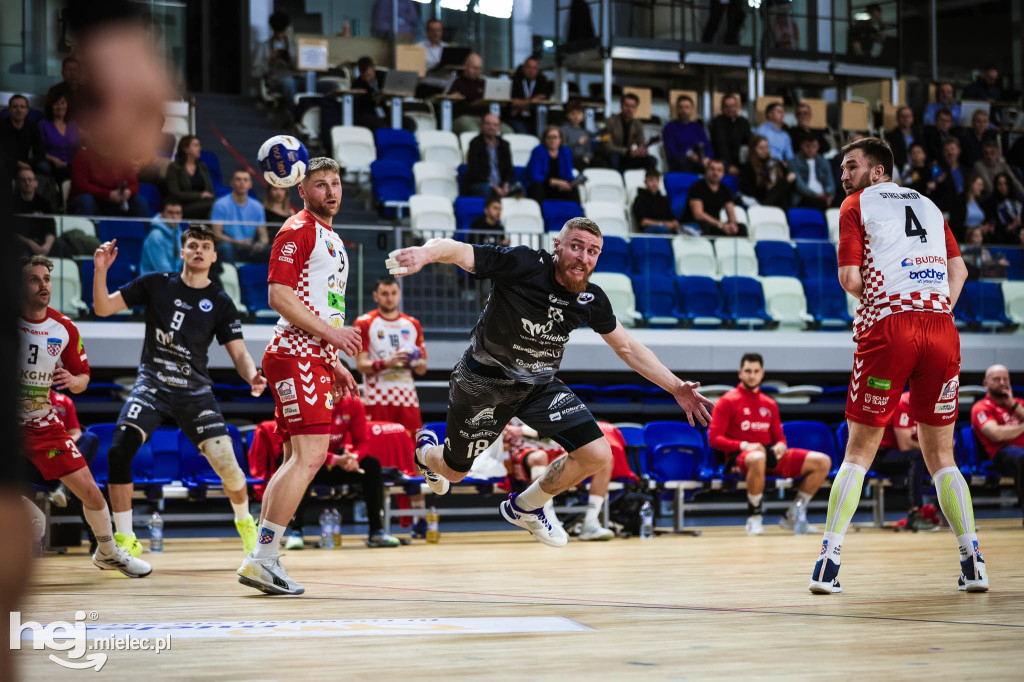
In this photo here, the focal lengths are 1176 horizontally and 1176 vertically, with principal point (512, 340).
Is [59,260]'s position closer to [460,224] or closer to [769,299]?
[460,224]

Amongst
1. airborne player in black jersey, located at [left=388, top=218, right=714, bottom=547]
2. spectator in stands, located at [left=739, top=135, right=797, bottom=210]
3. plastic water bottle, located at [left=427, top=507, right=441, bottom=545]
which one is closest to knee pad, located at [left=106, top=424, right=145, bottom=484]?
airborne player in black jersey, located at [left=388, top=218, right=714, bottom=547]

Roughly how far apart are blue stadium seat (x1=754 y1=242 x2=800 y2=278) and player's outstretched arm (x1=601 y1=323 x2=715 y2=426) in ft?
27.4

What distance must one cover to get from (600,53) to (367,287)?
862 cm

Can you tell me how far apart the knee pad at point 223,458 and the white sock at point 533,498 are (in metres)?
2.25

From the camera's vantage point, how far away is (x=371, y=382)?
35.6 ft

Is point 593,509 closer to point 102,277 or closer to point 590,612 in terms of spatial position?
point 102,277

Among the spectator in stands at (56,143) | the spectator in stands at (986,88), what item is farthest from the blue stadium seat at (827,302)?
the spectator in stands at (56,143)

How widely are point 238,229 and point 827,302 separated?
22.9 ft

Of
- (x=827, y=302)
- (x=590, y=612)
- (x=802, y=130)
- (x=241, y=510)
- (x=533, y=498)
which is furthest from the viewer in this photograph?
(x=802, y=130)

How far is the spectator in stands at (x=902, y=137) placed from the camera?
696 inches

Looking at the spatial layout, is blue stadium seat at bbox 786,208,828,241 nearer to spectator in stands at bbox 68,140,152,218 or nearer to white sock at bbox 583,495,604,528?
white sock at bbox 583,495,604,528

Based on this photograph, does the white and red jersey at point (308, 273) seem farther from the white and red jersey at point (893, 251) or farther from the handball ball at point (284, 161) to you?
the white and red jersey at point (893, 251)

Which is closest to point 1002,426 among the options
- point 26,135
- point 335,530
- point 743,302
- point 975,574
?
point 743,302

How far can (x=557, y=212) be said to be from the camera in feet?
46.7
